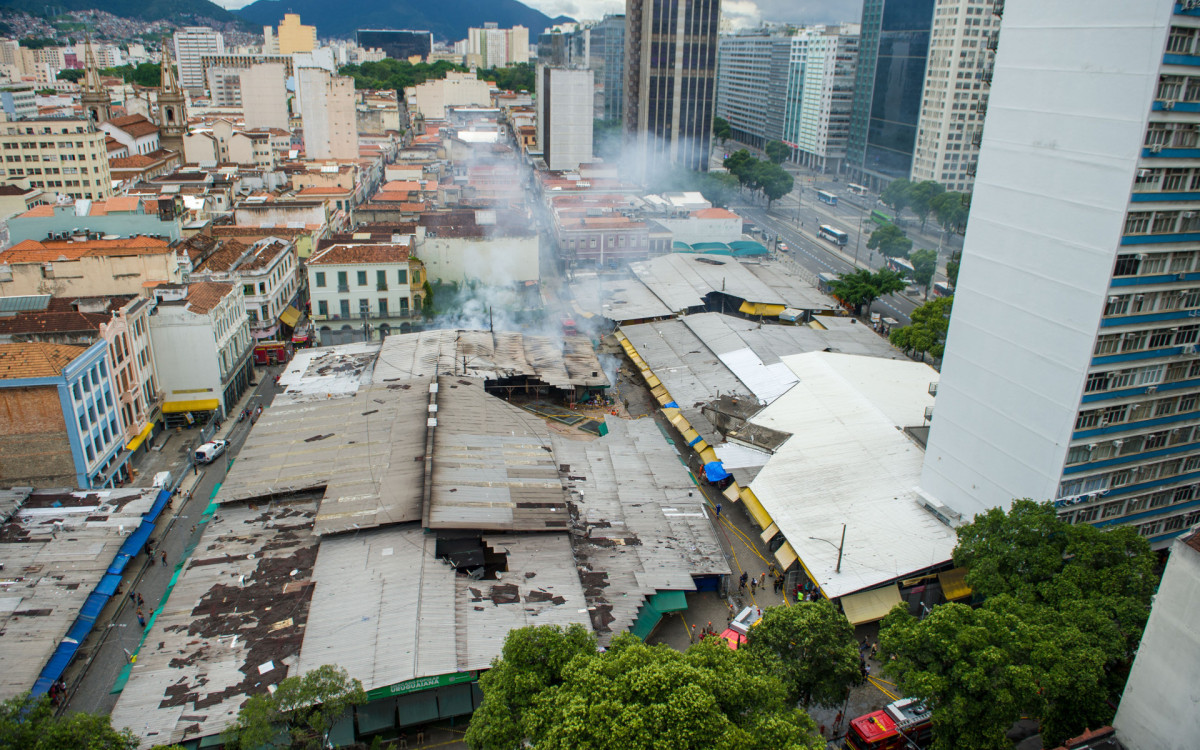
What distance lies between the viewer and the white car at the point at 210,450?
49719mm

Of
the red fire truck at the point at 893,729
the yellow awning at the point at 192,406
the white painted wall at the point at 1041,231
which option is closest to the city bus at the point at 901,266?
the white painted wall at the point at 1041,231

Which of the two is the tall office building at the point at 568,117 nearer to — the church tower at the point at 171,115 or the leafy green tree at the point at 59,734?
the church tower at the point at 171,115

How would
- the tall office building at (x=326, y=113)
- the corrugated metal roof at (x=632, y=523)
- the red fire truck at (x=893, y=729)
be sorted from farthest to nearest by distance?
1. the tall office building at (x=326, y=113)
2. the corrugated metal roof at (x=632, y=523)
3. the red fire truck at (x=893, y=729)

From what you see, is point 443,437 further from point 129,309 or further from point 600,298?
point 600,298

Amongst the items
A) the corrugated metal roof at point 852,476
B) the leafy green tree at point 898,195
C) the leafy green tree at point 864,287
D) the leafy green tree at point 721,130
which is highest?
the leafy green tree at point 721,130

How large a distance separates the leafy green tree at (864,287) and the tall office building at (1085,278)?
39279 mm

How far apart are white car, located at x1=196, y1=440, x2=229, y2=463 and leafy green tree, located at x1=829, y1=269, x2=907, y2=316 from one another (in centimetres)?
5699

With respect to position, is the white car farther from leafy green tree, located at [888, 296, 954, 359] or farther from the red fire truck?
leafy green tree, located at [888, 296, 954, 359]

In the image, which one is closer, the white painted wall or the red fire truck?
the red fire truck

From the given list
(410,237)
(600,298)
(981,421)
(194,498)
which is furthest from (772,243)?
(194,498)

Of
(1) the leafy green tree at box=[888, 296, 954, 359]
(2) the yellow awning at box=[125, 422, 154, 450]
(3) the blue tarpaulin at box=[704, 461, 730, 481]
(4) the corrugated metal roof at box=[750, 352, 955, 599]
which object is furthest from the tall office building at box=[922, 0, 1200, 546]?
(2) the yellow awning at box=[125, 422, 154, 450]

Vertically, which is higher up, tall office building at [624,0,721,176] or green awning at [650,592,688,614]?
tall office building at [624,0,721,176]

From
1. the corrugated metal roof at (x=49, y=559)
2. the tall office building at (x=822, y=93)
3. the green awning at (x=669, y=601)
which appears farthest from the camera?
the tall office building at (x=822, y=93)

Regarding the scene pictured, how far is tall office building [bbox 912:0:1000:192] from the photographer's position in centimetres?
11638
